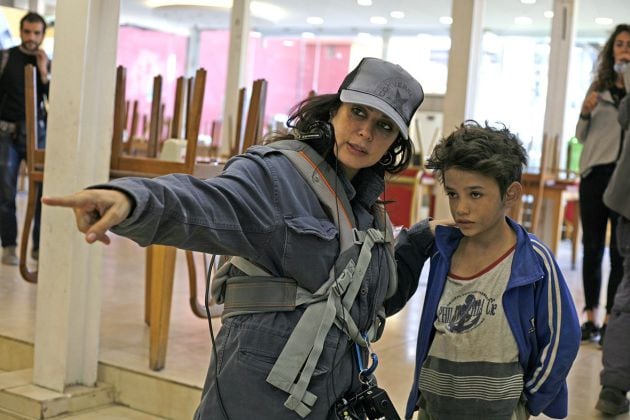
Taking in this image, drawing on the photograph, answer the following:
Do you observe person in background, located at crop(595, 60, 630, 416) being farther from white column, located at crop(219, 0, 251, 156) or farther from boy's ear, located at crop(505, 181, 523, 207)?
white column, located at crop(219, 0, 251, 156)

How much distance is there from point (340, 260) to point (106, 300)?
2847 mm

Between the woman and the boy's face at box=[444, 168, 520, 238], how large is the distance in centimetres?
17

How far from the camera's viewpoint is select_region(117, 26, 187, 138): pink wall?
14883mm

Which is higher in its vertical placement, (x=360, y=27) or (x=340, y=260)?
(x=360, y=27)

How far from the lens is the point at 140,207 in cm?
112

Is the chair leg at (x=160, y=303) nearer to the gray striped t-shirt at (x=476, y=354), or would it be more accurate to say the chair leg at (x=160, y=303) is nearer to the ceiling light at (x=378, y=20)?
the gray striped t-shirt at (x=476, y=354)

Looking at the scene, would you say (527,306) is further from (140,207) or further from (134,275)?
(134,275)

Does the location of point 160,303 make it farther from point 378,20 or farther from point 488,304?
point 378,20

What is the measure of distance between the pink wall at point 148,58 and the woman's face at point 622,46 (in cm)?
1164

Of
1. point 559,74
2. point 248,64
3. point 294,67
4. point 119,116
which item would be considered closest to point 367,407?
point 119,116

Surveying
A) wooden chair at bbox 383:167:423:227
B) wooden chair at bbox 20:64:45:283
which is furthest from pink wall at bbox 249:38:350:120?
wooden chair at bbox 20:64:45:283

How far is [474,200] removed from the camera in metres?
1.74

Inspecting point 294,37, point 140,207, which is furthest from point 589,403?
point 294,37

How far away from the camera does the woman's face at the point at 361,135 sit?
153 cm
